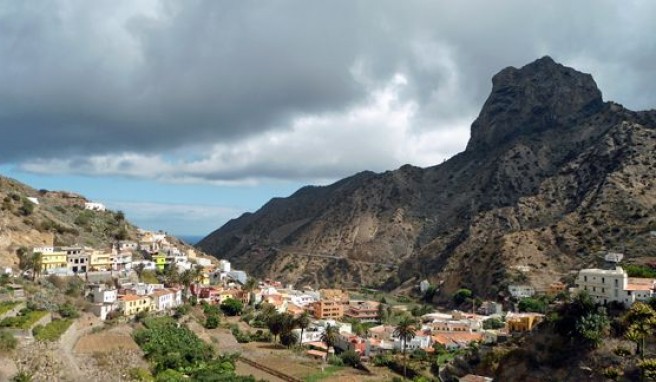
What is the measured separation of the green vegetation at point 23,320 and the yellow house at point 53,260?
17073 mm

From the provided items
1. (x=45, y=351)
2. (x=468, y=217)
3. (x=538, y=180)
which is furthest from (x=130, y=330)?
(x=538, y=180)

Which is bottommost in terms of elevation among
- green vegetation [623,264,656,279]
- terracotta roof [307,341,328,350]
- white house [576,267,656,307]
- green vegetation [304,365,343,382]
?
green vegetation [304,365,343,382]

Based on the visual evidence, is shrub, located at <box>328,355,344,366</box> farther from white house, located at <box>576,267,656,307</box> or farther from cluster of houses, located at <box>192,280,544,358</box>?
white house, located at <box>576,267,656,307</box>

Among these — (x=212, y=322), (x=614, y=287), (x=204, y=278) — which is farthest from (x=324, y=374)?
(x=204, y=278)

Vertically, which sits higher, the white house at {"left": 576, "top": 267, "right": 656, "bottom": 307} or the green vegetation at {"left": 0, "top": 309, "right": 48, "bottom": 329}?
the white house at {"left": 576, "top": 267, "right": 656, "bottom": 307}

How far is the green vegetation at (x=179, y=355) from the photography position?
45.6 m

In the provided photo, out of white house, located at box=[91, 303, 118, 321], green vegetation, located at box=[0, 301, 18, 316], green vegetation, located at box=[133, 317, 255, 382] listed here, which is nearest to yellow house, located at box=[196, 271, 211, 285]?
green vegetation, located at box=[133, 317, 255, 382]

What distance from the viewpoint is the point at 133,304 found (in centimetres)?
6106

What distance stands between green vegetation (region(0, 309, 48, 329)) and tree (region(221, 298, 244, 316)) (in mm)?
29844

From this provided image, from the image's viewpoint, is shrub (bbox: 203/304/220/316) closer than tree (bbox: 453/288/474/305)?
Yes

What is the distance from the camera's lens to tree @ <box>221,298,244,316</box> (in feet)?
249

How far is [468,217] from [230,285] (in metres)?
74.1

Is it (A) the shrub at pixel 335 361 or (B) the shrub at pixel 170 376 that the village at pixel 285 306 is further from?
(B) the shrub at pixel 170 376

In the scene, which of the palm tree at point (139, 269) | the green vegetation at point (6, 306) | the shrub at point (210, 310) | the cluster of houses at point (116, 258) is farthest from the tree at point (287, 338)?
the green vegetation at point (6, 306)
